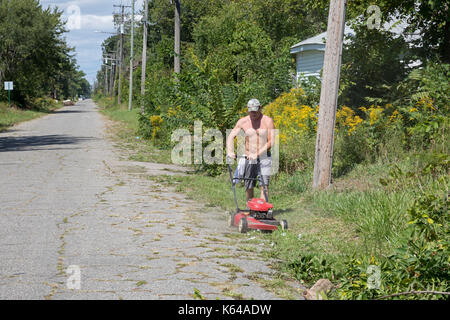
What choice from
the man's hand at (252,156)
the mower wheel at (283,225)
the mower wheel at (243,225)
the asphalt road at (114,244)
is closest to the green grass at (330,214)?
the mower wheel at (283,225)

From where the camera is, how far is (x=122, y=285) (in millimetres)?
4996

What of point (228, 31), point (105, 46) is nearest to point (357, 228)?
point (228, 31)

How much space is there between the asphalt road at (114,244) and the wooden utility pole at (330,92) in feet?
7.55

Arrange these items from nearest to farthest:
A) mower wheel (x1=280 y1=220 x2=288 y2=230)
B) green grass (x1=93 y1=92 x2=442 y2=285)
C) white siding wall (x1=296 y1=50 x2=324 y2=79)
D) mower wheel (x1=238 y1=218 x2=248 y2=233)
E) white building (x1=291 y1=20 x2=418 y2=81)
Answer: green grass (x1=93 y1=92 x2=442 y2=285)
mower wheel (x1=238 y1=218 x2=248 y2=233)
mower wheel (x1=280 y1=220 x2=288 y2=230)
white building (x1=291 y1=20 x2=418 y2=81)
white siding wall (x1=296 y1=50 x2=324 y2=79)

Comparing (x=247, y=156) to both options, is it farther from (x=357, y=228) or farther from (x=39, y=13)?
(x=39, y=13)

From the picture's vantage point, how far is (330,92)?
10055mm

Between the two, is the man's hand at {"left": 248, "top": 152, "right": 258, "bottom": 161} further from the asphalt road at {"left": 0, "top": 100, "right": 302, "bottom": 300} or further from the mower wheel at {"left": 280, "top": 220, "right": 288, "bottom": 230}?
the mower wheel at {"left": 280, "top": 220, "right": 288, "bottom": 230}

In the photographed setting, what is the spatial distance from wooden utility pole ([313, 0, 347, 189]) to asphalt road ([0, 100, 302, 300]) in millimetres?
2300

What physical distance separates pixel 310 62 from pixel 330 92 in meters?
16.6

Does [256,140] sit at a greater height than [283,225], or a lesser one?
greater

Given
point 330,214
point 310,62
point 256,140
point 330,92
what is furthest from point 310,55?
point 330,214

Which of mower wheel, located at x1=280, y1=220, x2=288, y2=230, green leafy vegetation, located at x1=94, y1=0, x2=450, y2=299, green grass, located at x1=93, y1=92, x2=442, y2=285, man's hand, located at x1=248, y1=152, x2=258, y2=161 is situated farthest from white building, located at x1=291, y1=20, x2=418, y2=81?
mower wheel, located at x1=280, y1=220, x2=288, y2=230

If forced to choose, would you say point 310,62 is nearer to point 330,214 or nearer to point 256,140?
point 256,140

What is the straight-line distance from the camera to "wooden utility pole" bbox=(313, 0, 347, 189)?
10.0 metres
